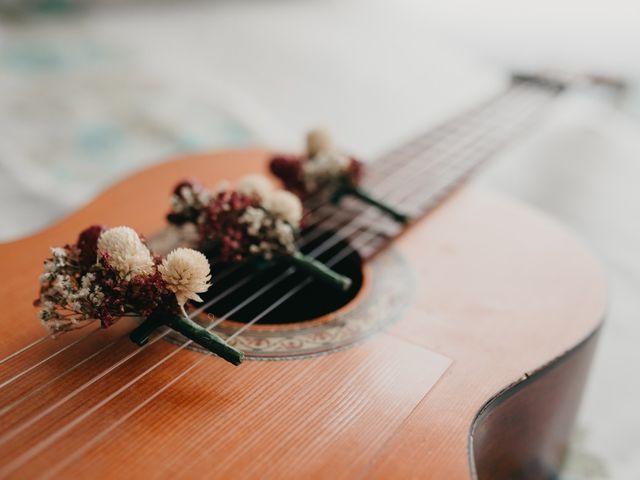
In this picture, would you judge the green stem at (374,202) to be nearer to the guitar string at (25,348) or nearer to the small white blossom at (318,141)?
the small white blossom at (318,141)

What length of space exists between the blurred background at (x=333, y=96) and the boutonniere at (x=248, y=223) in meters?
0.52

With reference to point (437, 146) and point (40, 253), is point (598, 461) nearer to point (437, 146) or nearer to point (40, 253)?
point (437, 146)

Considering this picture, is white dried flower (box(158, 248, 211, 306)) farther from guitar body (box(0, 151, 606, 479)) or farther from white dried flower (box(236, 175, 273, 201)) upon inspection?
white dried flower (box(236, 175, 273, 201))

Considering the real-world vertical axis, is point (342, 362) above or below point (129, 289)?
below

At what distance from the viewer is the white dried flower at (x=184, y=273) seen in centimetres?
56

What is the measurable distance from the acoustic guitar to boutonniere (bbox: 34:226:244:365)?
0.03 meters

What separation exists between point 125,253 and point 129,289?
4 cm

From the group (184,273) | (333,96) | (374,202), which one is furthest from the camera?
(333,96)

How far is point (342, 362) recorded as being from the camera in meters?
0.60

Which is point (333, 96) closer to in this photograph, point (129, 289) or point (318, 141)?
point (318, 141)

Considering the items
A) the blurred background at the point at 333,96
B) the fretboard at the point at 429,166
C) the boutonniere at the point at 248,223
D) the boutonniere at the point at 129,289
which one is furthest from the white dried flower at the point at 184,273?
the blurred background at the point at 333,96

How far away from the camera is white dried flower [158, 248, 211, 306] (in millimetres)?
558

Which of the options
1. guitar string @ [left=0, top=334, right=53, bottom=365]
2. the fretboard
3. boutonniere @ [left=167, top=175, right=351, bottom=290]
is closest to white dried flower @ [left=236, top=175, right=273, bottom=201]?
boutonniere @ [left=167, top=175, right=351, bottom=290]

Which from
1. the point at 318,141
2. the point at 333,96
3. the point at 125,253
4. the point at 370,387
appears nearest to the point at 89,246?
the point at 125,253
